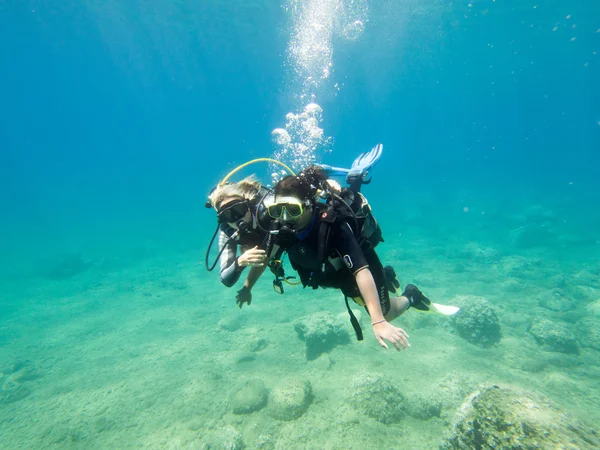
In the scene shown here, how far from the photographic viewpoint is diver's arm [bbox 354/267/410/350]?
262 cm

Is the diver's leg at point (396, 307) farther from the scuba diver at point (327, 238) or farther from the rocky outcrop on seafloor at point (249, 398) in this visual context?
the rocky outcrop on seafloor at point (249, 398)

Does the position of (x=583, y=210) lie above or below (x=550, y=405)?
above

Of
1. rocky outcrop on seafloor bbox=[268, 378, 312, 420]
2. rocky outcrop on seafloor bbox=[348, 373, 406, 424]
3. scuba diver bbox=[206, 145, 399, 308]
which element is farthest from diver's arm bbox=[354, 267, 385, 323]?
rocky outcrop on seafloor bbox=[268, 378, 312, 420]

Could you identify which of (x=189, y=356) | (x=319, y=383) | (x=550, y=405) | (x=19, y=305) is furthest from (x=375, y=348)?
(x=19, y=305)

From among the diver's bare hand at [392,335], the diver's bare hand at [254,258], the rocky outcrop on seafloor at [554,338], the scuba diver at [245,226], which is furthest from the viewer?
the rocky outcrop on seafloor at [554,338]

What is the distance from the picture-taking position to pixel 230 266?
3.68m

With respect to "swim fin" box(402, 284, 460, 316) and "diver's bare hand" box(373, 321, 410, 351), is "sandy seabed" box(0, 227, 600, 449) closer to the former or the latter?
"swim fin" box(402, 284, 460, 316)

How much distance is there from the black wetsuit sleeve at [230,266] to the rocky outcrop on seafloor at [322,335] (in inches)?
236

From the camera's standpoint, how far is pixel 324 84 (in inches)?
3516

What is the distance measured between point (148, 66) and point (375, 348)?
7559cm

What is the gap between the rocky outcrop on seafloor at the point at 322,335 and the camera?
8922 millimetres

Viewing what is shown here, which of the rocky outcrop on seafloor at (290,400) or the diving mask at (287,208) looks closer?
the diving mask at (287,208)

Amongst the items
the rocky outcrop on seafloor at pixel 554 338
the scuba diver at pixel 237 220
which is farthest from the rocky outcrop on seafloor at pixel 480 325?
the scuba diver at pixel 237 220

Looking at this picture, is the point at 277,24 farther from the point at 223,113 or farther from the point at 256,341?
the point at 223,113
